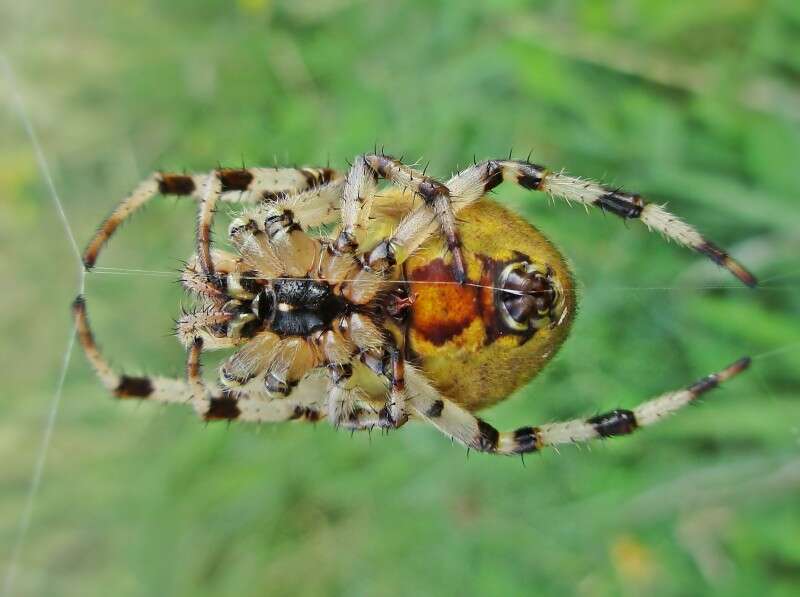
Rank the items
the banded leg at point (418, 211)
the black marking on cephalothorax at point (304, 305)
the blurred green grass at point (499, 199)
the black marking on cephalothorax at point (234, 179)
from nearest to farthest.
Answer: the banded leg at point (418, 211) < the black marking on cephalothorax at point (304, 305) < the black marking on cephalothorax at point (234, 179) < the blurred green grass at point (499, 199)

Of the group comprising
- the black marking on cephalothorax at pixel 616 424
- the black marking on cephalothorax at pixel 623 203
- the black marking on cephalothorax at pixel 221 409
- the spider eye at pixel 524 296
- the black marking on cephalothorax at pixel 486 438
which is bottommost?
the black marking on cephalothorax at pixel 616 424

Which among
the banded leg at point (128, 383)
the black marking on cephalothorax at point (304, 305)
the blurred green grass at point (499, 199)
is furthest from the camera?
the blurred green grass at point (499, 199)

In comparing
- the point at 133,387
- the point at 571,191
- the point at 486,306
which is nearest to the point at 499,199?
the point at 571,191

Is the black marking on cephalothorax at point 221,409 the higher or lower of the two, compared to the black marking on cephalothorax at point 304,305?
lower

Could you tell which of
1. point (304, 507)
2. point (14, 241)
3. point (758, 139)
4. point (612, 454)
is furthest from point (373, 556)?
point (14, 241)

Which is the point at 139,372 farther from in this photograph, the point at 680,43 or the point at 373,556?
the point at 680,43

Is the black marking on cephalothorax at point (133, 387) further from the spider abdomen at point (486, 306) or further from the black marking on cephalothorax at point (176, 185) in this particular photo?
the spider abdomen at point (486, 306)

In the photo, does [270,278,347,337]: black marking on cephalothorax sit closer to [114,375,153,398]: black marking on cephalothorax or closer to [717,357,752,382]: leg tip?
[114,375,153,398]: black marking on cephalothorax

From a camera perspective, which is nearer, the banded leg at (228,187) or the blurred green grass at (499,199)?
the banded leg at (228,187)

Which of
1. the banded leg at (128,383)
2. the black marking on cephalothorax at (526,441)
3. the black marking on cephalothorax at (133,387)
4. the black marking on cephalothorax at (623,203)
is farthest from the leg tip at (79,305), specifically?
the black marking on cephalothorax at (623,203)
